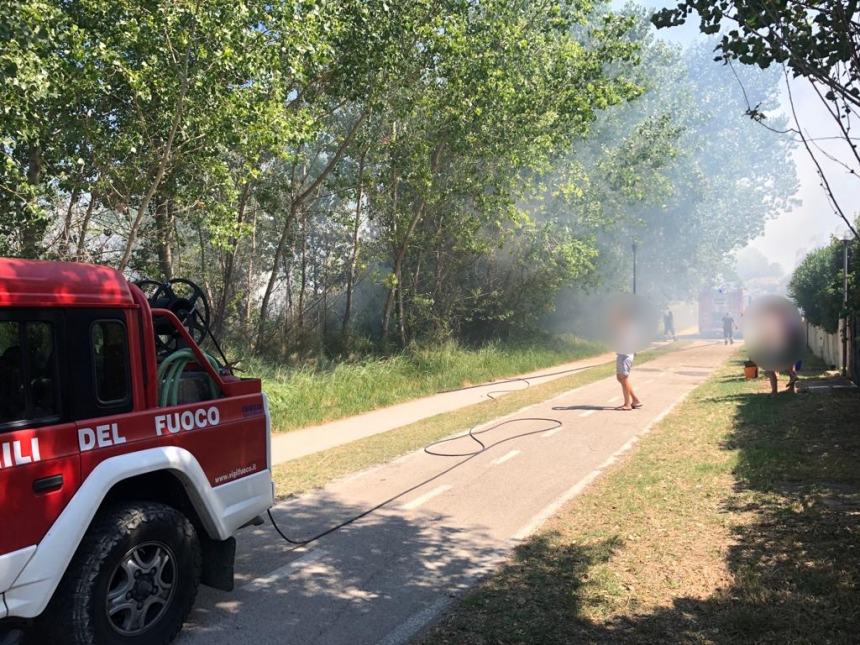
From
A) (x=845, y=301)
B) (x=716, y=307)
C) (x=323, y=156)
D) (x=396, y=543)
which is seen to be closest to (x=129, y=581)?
(x=396, y=543)

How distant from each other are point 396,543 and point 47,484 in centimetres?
308

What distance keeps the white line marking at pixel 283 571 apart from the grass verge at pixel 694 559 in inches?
56.3

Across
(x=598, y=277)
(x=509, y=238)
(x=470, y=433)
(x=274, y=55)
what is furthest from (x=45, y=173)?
(x=598, y=277)

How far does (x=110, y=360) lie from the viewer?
379 centimetres

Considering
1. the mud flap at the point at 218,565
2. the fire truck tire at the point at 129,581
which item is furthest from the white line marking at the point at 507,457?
the fire truck tire at the point at 129,581

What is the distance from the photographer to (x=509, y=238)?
2362 centimetres

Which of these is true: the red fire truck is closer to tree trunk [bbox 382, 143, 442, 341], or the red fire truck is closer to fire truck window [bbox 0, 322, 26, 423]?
fire truck window [bbox 0, 322, 26, 423]

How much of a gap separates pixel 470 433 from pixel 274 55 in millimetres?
6437

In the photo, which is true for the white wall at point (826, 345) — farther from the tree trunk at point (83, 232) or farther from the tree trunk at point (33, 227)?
the tree trunk at point (33, 227)

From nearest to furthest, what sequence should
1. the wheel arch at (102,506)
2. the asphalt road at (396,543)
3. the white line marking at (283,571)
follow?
the wheel arch at (102,506)
the asphalt road at (396,543)
the white line marking at (283,571)

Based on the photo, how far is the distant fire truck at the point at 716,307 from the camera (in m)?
50.4

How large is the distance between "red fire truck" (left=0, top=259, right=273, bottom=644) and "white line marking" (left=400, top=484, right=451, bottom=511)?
8.20 ft

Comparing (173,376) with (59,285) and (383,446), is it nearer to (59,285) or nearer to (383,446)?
(59,285)

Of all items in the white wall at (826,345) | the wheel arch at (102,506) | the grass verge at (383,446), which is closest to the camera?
the wheel arch at (102,506)
